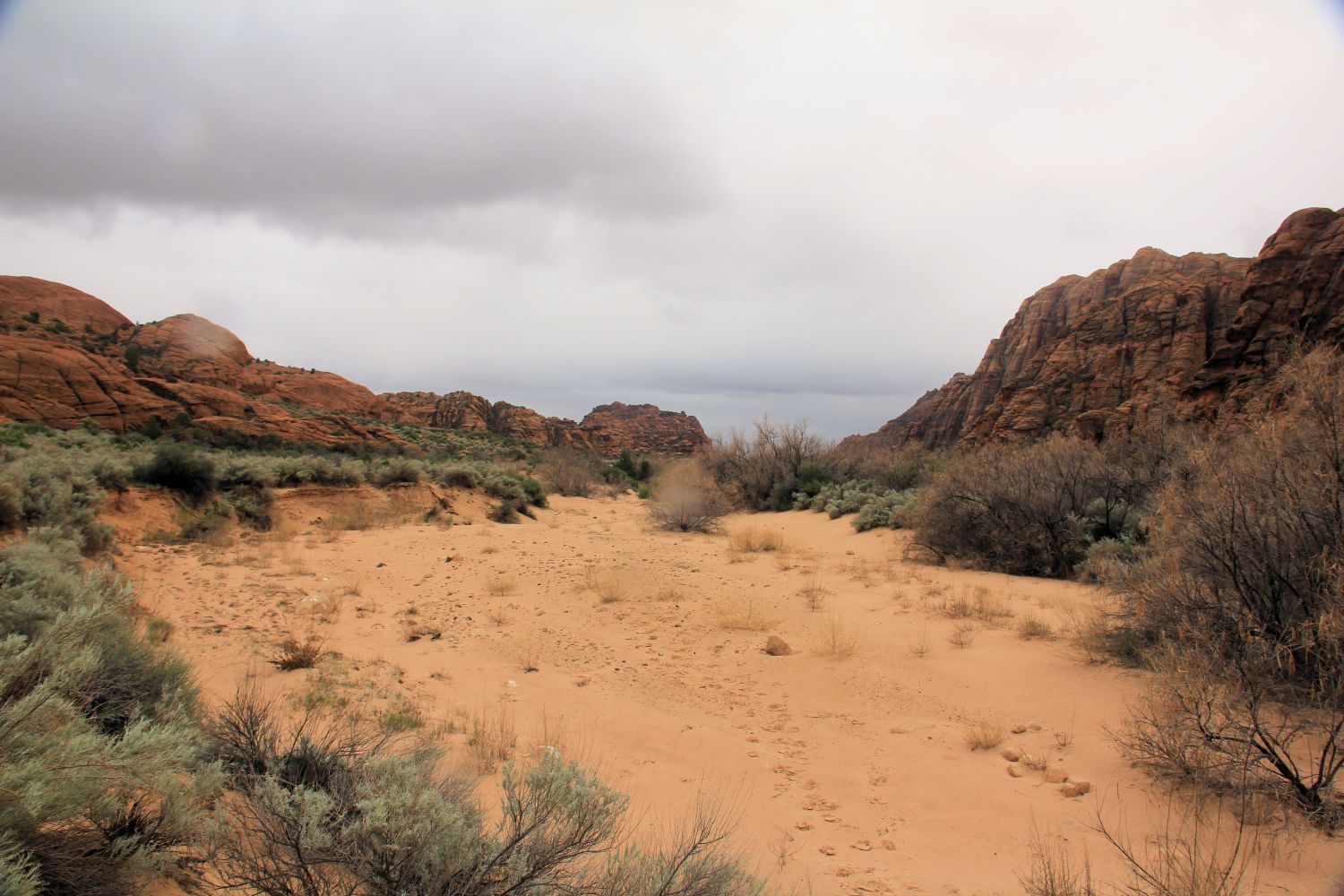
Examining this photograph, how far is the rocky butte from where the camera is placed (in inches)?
947

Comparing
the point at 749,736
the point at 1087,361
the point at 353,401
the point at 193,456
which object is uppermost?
the point at 1087,361

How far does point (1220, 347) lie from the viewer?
22328 millimetres

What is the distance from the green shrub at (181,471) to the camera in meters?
13.0

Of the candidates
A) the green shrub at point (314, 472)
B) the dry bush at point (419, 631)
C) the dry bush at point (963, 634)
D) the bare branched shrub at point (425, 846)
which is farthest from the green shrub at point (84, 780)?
the green shrub at point (314, 472)

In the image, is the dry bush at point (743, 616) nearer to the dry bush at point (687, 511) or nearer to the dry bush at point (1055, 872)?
the dry bush at point (1055, 872)

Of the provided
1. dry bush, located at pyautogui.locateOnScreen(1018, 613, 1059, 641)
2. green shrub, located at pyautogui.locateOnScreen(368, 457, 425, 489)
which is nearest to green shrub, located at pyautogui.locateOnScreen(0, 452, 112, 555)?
green shrub, located at pyautogui.locateOnScreen(368, 457, 425, 489)

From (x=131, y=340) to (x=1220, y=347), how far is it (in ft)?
190

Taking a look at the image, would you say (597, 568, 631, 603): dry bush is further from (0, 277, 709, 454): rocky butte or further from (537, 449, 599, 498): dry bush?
(0, 277, 709, 454): rocky butte

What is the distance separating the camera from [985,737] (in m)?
4.82

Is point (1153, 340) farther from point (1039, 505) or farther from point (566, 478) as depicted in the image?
point (566, 478)

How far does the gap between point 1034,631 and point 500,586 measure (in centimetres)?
760

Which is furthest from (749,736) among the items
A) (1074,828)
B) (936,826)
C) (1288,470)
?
(1288,470)

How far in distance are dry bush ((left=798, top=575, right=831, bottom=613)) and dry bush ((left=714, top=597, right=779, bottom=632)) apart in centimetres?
76

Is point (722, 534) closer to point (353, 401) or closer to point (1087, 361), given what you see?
point (1087, 361)
